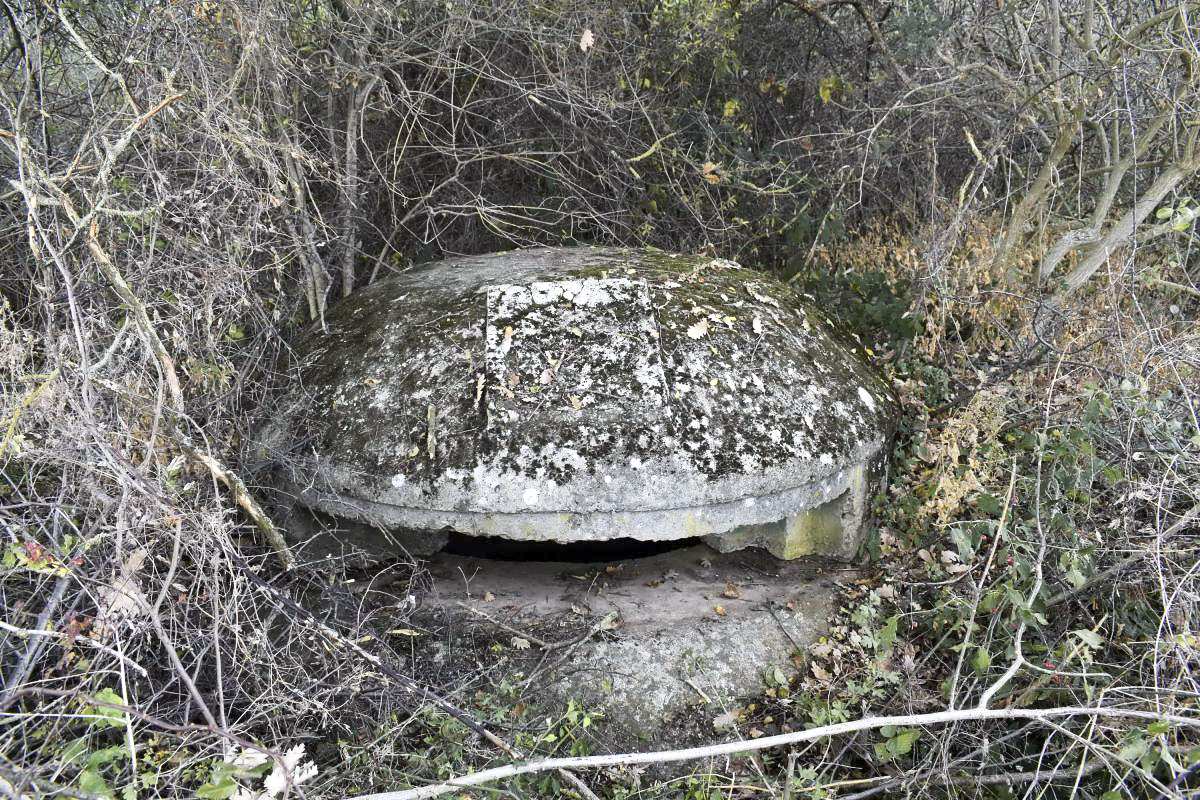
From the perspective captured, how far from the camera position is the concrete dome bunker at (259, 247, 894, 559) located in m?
2.77

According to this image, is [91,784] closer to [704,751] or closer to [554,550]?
[704,751]

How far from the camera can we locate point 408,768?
8.24 feet

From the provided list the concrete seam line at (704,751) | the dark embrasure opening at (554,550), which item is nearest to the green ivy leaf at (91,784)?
the concrete seam line at (704,751)

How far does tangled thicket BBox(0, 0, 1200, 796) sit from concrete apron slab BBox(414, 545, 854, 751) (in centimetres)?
22

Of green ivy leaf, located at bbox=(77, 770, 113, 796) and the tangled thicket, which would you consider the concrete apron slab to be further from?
green ivy leaf, located at bbox=(77, 770, 113, 796)

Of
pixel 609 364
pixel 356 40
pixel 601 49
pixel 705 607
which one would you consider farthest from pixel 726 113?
pixel 705 607

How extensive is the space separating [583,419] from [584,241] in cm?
244

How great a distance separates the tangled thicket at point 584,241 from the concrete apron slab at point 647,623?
220mm

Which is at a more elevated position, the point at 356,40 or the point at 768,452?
the point at 356,40

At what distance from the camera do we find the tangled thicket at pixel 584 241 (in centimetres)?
231

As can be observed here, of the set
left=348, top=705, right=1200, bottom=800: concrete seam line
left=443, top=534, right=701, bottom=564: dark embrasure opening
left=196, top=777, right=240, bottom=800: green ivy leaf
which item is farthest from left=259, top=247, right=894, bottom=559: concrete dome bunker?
left=196, top=777, right=240, bottom=800: green ivy leaf

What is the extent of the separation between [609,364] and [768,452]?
0.66 metres

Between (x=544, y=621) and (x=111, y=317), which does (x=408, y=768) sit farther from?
(x=111, y=317)

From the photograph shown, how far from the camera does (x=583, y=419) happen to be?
2.85 meters
